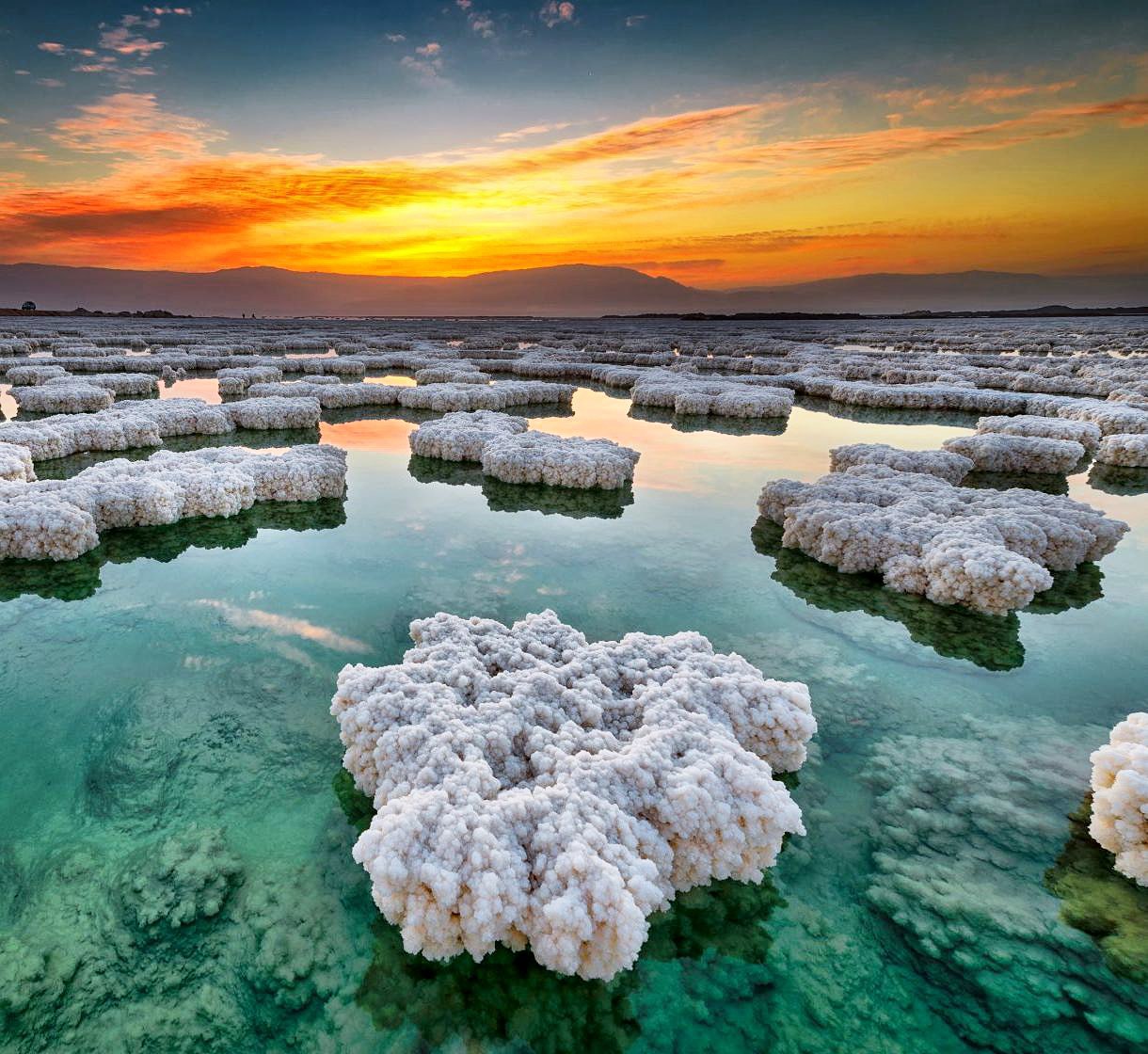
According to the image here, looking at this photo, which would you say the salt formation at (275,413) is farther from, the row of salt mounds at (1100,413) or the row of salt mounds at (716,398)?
the row of salt mounds at (1100,413)

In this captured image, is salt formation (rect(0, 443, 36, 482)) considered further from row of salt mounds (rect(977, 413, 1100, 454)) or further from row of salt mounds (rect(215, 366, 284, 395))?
row of salt mounds (rect(977, 413, 1100, 454))

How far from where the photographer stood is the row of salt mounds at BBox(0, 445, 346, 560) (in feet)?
34.6

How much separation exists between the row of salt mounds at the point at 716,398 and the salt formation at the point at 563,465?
1146 cm

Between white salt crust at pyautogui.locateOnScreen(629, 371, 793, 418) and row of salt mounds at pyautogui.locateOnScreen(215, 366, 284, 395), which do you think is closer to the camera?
white salt crust at pyautogui.locateOnScreen(629, 371, 793, 418)

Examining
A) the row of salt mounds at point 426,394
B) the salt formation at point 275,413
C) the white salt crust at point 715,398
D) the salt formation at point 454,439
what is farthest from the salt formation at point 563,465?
the white salt crust at point 715,398

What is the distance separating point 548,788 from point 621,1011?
139cm

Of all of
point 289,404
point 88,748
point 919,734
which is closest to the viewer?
point 88,748

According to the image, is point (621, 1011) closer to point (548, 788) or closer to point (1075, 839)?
point (548, 788)

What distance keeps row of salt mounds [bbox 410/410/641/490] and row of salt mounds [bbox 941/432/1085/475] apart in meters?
10.7

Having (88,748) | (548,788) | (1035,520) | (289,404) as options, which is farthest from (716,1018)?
(289,404)

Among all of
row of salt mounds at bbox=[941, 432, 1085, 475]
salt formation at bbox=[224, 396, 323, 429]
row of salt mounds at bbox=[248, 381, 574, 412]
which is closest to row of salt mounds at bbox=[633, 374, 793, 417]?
row of salt mounds at bbox=[248, 381, 574, 412]

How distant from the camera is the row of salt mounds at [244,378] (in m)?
30.2

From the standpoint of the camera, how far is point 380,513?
1372 centimetres

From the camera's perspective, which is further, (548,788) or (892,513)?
(892,513)
